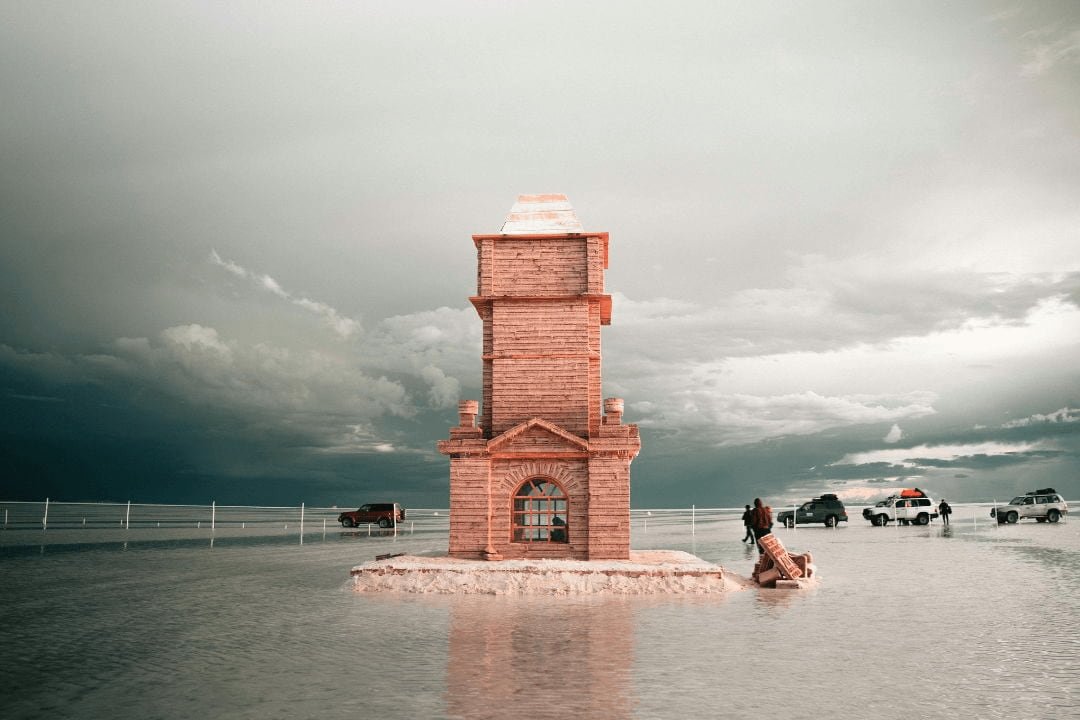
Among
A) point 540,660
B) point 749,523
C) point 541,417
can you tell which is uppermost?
point 541,417

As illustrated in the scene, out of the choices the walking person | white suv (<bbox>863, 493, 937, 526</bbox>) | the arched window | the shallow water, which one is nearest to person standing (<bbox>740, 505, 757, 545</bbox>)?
the walking person

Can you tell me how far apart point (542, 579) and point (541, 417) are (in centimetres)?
502

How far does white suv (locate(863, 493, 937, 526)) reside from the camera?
165 ft

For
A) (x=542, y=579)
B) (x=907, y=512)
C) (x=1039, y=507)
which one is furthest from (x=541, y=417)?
(x=1039, y=507)

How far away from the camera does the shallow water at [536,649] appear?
364 inches

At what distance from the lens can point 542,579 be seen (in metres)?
19.1

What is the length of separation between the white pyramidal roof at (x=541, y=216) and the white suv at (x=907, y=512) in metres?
36.0

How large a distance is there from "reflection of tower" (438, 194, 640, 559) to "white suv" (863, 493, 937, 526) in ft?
113

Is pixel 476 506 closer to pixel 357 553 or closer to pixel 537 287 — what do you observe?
pixel 537 287

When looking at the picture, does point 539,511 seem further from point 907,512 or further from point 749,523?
point 907,512

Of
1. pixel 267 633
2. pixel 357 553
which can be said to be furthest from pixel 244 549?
pixel 267 633

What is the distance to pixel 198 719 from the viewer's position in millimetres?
8648

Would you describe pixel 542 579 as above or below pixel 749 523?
below

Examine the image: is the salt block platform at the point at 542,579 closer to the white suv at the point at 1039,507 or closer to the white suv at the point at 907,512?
the white suv at the point at 907,512
